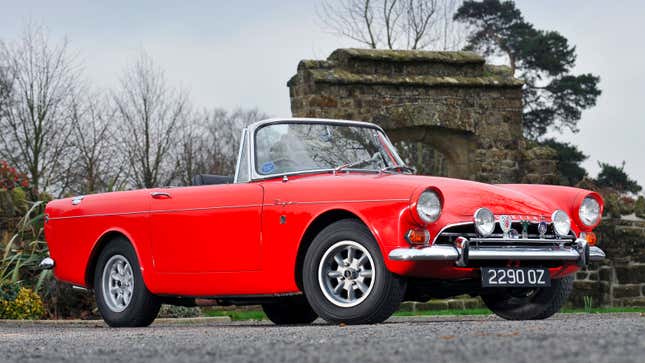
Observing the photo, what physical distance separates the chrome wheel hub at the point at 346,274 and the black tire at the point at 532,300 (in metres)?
1.19

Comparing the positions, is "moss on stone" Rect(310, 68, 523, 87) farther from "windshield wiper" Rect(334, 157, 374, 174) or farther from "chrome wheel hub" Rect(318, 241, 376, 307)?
"chrome wheel hub" Rect(318, 241, 376, 307)

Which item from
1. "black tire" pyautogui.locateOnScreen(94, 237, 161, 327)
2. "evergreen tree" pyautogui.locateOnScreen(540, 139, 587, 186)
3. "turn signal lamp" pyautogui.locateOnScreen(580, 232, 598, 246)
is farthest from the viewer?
"evergreen tree" pyautogui.locateOnScreen(540, 139, 587, 186)

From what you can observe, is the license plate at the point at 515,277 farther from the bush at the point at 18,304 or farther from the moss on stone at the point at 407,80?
the moss on stone at the point at 407,80

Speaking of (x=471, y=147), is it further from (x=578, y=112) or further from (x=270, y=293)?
(x=578, y=112)

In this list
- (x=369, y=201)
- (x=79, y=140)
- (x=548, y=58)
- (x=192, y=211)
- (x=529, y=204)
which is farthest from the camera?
(x=548, y=58)

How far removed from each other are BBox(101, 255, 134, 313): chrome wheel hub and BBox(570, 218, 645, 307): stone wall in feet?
30.8

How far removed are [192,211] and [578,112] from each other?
34.1 metres

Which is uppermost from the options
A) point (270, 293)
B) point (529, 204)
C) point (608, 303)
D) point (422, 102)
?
point (422, 102)

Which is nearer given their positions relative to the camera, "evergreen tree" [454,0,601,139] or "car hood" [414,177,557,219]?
"car hood" [414,177,557,219]

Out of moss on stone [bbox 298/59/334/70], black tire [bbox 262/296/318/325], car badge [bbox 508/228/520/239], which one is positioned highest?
moss on stone [bbox 298/59/334/70]

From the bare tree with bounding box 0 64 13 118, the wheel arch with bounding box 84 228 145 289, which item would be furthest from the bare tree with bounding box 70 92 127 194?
the wheel arch with bounding box 84 228 145 289

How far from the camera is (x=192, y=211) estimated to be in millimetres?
8211

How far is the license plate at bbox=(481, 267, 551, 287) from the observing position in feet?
23.0

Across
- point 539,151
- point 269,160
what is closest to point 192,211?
point 269,160
